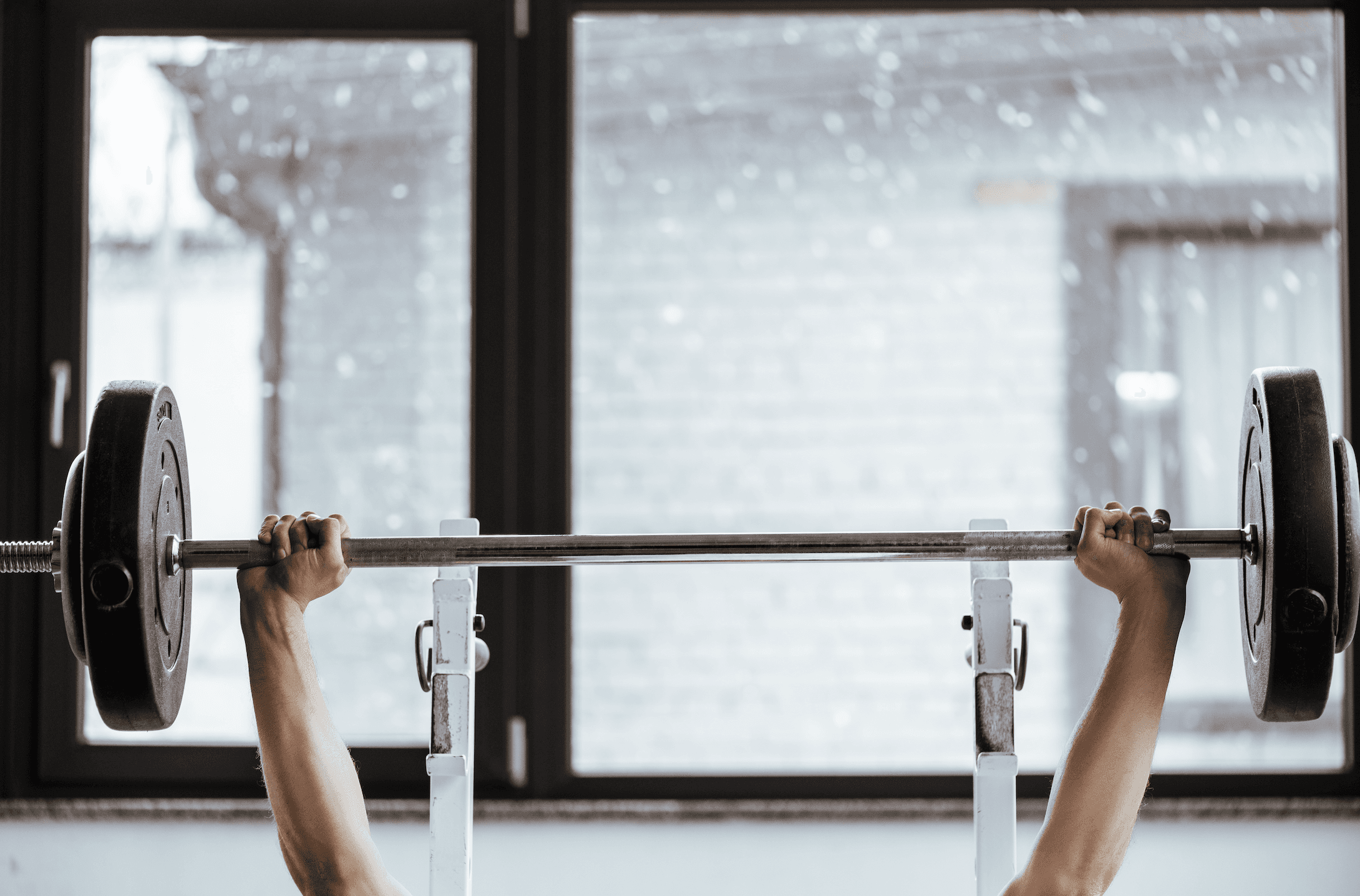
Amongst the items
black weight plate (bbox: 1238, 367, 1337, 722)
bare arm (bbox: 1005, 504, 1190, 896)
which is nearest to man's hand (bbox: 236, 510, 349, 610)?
bare arm (bbox: 1005, 504, 1190, 896)

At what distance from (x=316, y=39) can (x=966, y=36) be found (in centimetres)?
115

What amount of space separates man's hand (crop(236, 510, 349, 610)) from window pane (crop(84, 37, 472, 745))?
61 cm

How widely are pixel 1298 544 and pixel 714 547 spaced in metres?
0.58

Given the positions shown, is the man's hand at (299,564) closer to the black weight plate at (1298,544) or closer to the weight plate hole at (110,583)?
the weight plate hole at (110,583)

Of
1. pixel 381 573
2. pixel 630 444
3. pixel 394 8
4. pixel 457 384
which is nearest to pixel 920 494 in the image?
pixel 630 444

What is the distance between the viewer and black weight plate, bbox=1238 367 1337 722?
94 centimetres

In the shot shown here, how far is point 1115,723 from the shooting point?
1.01m

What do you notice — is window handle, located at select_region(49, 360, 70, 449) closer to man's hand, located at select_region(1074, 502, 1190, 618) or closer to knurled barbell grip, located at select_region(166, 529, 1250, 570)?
knurled barbell grip, located at select_region(166, 529, 1250, 570)

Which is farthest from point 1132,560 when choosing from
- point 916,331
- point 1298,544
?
point 916,331

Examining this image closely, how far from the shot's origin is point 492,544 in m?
1.07

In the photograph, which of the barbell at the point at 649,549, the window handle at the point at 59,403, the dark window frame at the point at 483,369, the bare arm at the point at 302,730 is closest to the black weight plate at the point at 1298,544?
the barbell at the point at 649,549

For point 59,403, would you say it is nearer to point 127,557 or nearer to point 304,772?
point 127,557

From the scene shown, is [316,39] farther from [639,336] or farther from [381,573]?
[381,573]

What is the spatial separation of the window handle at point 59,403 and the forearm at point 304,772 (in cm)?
87
